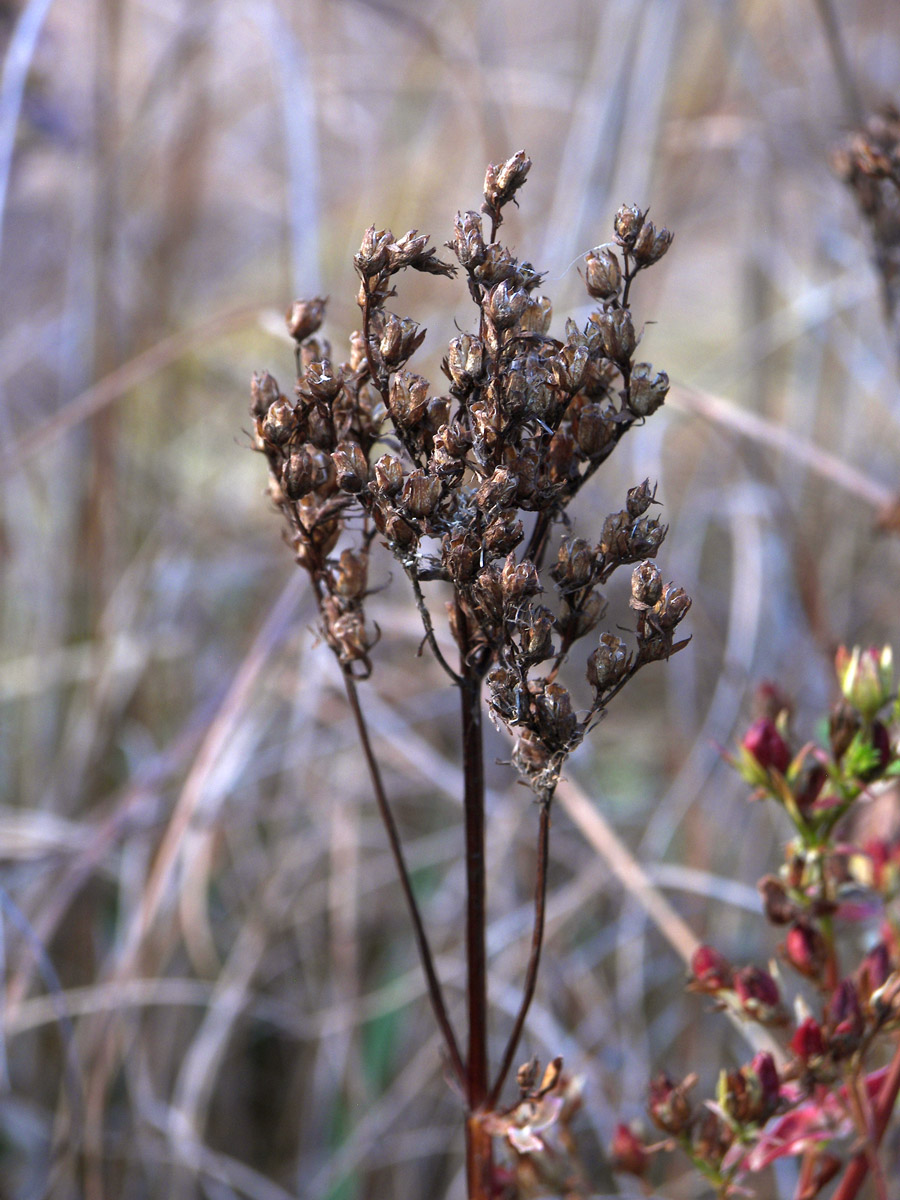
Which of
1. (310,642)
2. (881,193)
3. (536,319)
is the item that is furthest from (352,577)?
(310,642)

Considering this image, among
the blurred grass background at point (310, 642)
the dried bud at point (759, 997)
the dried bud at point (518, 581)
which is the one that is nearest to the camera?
the dried bud at point (518, 581)

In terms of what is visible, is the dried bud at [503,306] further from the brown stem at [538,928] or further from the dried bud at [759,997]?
the dried bud at [759,997]

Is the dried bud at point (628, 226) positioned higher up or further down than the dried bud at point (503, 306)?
higher up

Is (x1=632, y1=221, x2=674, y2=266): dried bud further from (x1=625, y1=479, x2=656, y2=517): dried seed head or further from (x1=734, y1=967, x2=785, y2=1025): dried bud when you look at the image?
(x1=734, y1=967, x2=785, y2=1025): dried bud

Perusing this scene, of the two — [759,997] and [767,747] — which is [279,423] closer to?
[767,747]

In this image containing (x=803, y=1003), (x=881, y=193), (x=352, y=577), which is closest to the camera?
(x=352, y=577)

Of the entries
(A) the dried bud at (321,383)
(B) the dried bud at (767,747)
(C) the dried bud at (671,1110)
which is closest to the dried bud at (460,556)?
(A) the dried bud at (321,383)
